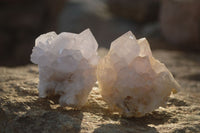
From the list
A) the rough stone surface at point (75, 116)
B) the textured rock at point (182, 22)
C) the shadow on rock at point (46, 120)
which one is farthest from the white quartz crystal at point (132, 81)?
the textured rock at point (182, 22)

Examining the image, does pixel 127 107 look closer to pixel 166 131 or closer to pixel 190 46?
pixel 166 131

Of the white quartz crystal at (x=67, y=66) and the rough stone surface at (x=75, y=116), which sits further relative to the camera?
the white quartz crystal at (x=67, y=66)

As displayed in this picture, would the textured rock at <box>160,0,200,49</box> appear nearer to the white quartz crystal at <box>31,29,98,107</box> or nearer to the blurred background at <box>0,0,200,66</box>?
the blurred background at <box>0,0,200,66</box>

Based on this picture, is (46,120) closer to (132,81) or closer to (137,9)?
(132,81)

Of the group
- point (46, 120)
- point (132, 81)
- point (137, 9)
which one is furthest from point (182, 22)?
point (46, 120)

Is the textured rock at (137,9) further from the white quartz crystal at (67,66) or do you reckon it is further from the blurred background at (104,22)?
the white quartz crystal at (67,66)

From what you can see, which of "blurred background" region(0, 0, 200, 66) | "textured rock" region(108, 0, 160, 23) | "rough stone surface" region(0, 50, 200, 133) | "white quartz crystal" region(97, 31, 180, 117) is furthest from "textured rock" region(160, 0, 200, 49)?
"white quartz crystal" region(97, 31, 180, 117)

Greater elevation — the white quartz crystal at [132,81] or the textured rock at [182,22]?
the textured rock at [182,22]

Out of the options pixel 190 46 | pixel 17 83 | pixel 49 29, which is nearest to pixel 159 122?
pixel 17 83
